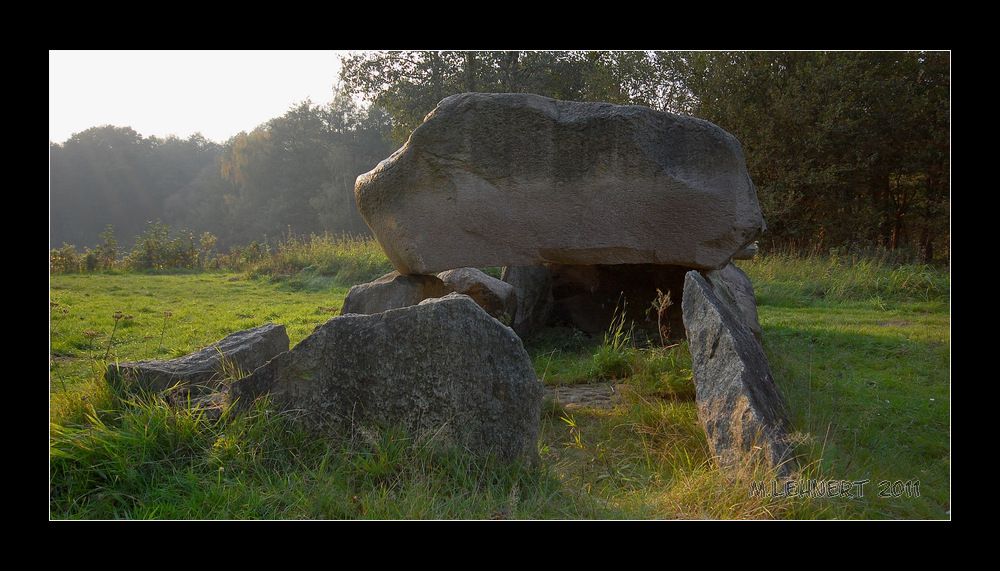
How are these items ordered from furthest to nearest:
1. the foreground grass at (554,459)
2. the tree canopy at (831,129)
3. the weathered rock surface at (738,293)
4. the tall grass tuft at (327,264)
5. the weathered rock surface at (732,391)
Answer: the tall grass tuft at (327,264) < the tree canopy at (831,129) < the weathered rock surface at (738,293) < the weathered rock surface at (732,391) < the foreground grass at (554,459)

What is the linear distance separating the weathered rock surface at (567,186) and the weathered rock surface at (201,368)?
1.92m

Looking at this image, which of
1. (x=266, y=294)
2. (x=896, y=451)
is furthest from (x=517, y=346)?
(x=266, y=294)

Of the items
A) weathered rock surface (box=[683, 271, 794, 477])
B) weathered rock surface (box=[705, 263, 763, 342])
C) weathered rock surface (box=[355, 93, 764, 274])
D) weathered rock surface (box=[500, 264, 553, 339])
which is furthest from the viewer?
weathered rock surface (box=[500, 264, 553, 339])

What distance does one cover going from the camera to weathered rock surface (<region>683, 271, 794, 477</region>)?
2.74 m

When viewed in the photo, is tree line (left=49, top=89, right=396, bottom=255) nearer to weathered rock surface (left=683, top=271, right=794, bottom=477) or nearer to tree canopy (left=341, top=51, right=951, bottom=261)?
tree canopy (left=341, top=51, right=951, bottom=261)

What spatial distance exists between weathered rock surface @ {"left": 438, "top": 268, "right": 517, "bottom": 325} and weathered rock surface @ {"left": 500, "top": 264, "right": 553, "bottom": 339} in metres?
0.34

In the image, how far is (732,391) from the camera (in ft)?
9.85

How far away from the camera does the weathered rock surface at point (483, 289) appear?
18.7 ft

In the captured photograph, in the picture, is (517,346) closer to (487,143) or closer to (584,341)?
(487,143)

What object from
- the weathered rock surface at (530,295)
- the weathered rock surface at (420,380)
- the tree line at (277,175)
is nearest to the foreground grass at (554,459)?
the weathered rock surface at (420,380)

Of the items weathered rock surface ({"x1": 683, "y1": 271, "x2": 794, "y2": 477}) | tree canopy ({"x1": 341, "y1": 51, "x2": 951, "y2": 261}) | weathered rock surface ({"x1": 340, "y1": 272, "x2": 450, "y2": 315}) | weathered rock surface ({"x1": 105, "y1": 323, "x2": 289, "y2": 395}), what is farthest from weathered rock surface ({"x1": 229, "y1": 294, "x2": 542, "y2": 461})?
tree canopy ({"x1": 341, "y1": 51, "x2": 951, "y2": 261})

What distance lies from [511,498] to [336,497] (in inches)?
28.2

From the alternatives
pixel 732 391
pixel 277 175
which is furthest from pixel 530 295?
pixel 277 175

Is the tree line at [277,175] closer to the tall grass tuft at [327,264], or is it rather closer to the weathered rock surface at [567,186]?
the tall grass tuft at [327,264]
